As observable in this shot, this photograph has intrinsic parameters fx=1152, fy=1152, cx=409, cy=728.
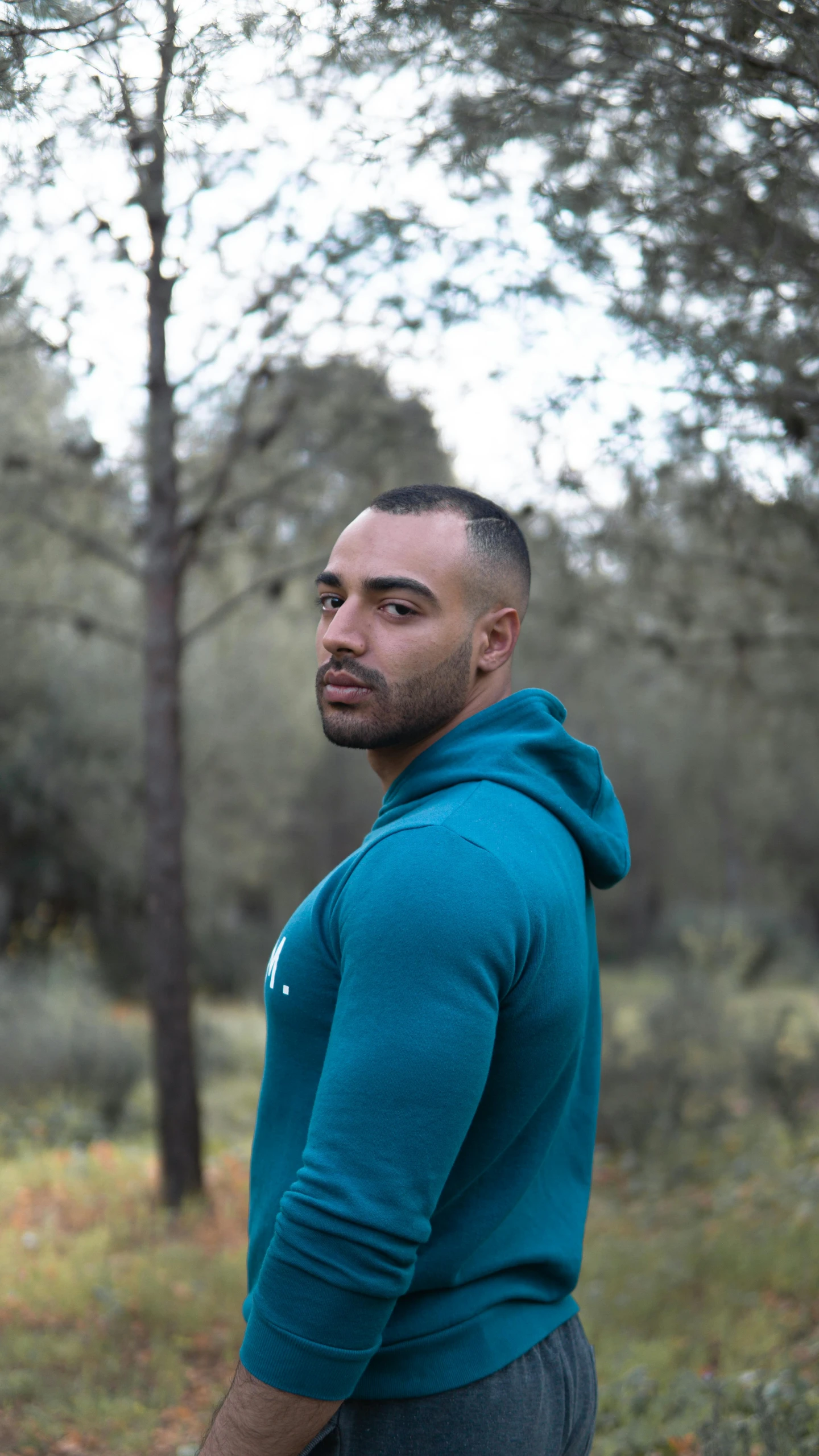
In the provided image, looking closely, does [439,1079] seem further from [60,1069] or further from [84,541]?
[60,1069]

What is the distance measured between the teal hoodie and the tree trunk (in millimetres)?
5330

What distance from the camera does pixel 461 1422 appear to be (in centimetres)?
156

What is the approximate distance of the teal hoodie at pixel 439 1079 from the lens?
1363 millimetres

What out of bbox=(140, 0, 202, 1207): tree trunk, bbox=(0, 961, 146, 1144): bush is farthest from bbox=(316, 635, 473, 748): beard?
bbox=(0, 961, 146, 1144): bush

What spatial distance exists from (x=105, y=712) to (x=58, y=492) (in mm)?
8990

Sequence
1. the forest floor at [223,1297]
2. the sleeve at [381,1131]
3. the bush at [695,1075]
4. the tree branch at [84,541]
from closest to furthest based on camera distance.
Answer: the sleeve at [381,1131], the forest floor at [223,1297], the tree branch at [84,541], the bush at [695,1075]

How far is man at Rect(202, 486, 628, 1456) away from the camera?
1367mm

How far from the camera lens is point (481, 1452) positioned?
61.5 inches

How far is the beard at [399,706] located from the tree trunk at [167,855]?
548cm

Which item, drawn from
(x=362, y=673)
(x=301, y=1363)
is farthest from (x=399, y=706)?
(x=301, y=1363)

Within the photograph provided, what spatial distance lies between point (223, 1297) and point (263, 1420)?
4749 millimetres

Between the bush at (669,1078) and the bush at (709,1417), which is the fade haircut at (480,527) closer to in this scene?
the bush at (709,1417)

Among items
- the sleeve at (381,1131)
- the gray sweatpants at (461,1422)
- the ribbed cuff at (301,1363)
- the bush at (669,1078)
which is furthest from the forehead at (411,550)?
the bush at (669,1078)

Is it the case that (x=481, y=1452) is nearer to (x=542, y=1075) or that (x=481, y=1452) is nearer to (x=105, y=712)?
(x=542, y=1075)
